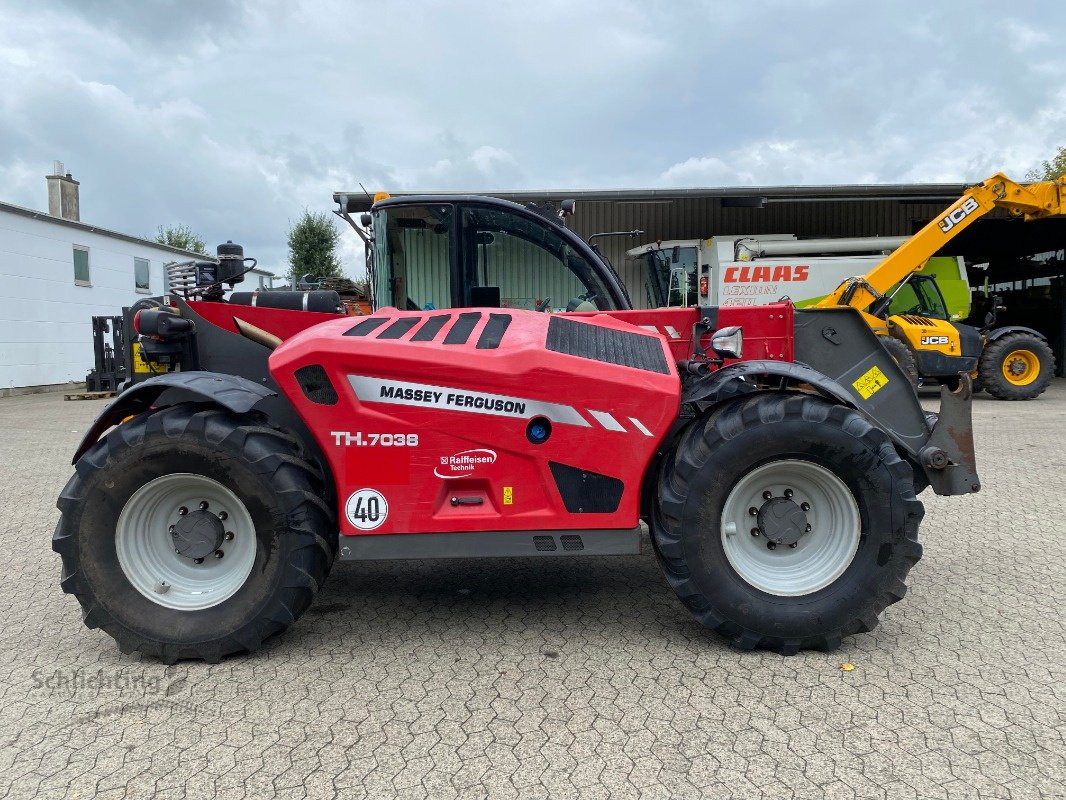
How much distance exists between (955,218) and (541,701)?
1158 centimetres

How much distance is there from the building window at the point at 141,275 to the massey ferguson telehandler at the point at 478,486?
76.5ft

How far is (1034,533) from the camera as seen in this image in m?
5.32

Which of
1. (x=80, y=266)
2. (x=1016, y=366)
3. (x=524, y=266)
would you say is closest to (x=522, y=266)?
(x=524, y=266)

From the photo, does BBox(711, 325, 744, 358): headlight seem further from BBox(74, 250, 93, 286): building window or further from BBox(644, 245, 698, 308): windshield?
BBox(74, 250, 93, 286): building window

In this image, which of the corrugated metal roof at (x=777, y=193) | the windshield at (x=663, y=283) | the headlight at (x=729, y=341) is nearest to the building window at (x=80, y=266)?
the corrugated metal roof at (x=777, y=193)

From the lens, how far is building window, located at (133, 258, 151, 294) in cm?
2399

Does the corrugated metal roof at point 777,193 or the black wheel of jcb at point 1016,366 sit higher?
the corrugated metal roof at point 777,193

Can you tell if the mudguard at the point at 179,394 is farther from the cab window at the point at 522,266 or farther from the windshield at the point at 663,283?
the windshield at the point at 663,283

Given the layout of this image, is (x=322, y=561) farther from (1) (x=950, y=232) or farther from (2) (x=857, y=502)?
(1) (x=950, y=232)

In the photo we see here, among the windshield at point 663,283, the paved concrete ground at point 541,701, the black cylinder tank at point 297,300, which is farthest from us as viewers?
the windshield at point 663,283

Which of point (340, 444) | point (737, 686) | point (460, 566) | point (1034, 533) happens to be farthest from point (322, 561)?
point (1034, 533)

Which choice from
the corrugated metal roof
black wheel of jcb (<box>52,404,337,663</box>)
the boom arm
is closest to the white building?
the corrugated metal roof

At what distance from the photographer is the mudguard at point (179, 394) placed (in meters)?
3.35

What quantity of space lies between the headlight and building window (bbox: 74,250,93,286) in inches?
865
